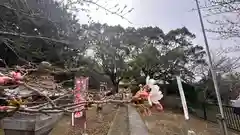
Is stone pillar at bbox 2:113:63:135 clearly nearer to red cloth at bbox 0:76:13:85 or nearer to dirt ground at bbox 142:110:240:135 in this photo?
red cloth at bbox 0:76:13:85

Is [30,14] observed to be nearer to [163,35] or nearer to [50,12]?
[50,12]

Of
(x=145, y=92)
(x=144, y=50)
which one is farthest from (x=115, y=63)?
(x=145, y=92)

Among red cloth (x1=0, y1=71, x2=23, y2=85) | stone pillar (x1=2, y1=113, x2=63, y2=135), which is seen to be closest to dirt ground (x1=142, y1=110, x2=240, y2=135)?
stone pillar (x1=2, y1=113, x2=63, y2=135)

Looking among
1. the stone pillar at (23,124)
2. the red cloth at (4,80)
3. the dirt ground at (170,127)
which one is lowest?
the dirt ground at (170,127)

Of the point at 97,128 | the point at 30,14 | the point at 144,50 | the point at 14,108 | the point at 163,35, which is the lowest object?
the point at 97,128

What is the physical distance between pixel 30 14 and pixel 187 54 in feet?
39.1

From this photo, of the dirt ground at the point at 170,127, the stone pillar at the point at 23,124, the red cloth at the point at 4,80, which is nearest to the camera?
the red cloth at the point at 4,80

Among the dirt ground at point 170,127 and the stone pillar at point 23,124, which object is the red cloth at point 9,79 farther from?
the dirt ground at point 170,127

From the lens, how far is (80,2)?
159 cm

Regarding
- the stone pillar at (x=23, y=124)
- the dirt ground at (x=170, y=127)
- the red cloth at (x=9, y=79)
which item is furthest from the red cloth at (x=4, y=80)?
→ the dirt ground at (x=170, y=127)

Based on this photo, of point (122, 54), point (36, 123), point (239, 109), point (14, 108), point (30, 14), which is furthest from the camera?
point (122, 54)

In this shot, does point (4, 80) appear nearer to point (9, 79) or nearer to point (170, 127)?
point (9, 79)

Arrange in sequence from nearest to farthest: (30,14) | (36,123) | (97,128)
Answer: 1. (30,14)
2. (36,123)
3. (97,128)

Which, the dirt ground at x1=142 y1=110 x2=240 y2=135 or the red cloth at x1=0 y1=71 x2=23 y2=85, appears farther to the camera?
the dirt ground at x1=142 y1=110 x2=240 y2=135
